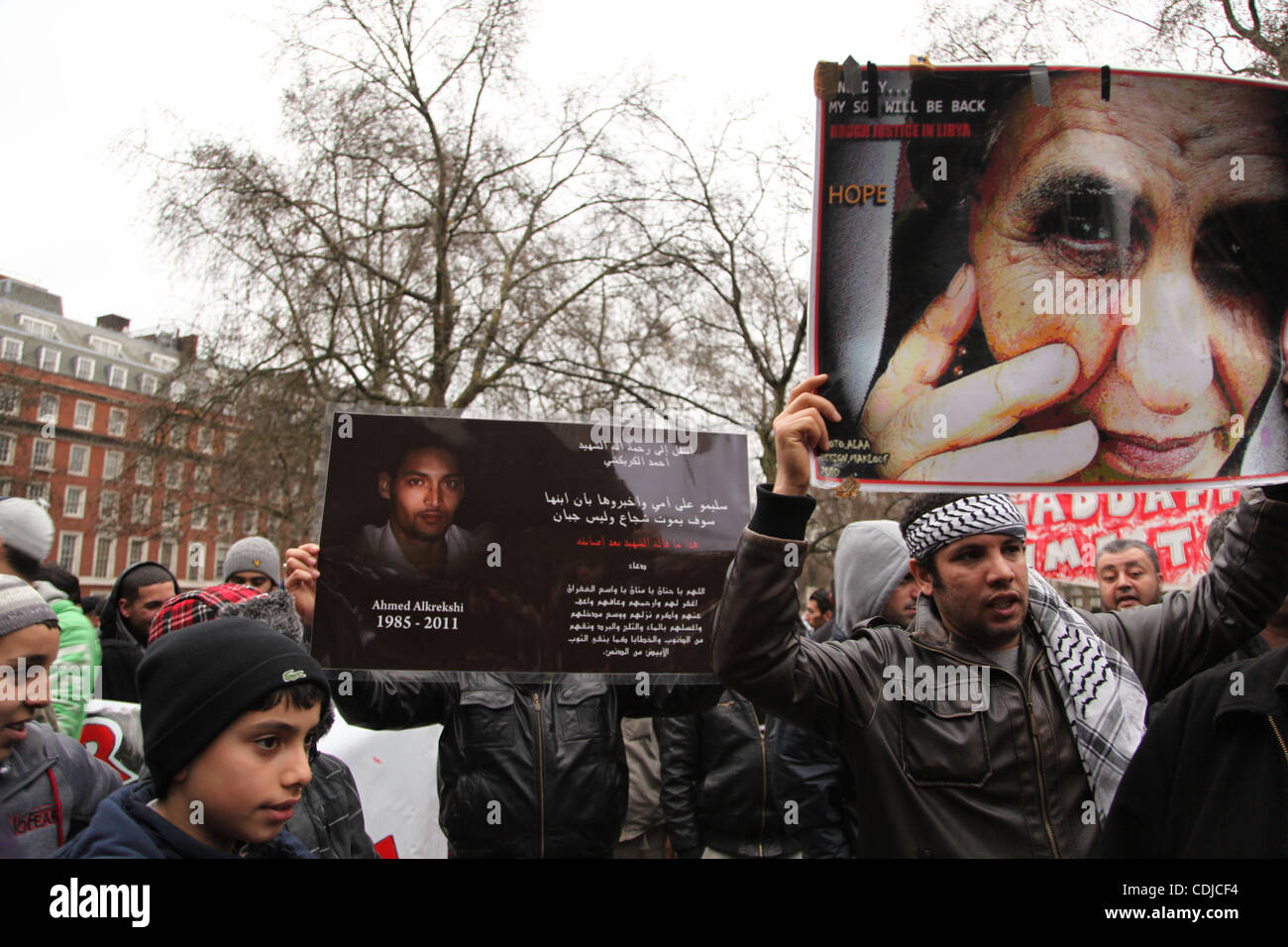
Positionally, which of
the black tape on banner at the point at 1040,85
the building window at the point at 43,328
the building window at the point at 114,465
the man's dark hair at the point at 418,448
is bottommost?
the man's dark hair at the point at 418,448

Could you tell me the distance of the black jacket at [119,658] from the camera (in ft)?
15.8

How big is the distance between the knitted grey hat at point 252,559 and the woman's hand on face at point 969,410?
382cm

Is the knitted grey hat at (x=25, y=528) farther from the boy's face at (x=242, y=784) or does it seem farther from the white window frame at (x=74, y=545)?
the white window frame at (x=74, y=545)

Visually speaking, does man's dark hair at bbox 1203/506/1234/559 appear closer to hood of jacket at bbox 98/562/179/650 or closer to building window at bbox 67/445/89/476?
hood of jacket at bbox 98/562/179/650

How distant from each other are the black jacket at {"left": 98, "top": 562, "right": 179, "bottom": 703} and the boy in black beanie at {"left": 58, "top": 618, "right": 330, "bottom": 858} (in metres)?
3.13

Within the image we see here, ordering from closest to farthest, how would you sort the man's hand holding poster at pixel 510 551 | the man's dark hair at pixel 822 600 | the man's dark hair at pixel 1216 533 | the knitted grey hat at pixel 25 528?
1. the man's hand holding poster at pixel 510 551
2. the man's dark hair at pixel 1216 533
3. the knitted grey hat at pixel 25 528
4. the man's dark hair at pixel 822 600

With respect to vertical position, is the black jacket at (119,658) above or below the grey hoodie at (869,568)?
below

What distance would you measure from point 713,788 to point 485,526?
208 cm

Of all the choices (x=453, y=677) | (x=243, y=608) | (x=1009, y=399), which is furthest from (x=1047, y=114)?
(x=243, y=608)

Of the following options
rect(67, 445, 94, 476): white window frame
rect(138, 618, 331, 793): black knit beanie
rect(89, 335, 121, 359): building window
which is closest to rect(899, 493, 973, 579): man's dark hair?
rect(138, 618, 331, 793): black knit beanie

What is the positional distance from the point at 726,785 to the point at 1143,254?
9.91 feet

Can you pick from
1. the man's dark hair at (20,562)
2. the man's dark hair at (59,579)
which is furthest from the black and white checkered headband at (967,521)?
the man's dark hair at (59,579)

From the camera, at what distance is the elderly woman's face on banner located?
7.17 feet
